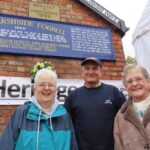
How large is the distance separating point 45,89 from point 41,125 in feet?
0.99

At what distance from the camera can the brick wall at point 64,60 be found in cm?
417

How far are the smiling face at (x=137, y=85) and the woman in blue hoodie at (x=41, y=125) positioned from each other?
61 centimetres

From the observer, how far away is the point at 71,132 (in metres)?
2.39

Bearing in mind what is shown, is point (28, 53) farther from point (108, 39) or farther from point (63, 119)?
point (63, 119)

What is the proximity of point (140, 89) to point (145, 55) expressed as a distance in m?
0.55

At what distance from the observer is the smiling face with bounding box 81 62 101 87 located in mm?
2824

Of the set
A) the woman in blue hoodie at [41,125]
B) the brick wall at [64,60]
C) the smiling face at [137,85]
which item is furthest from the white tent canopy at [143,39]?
the brick wall at [64,60]

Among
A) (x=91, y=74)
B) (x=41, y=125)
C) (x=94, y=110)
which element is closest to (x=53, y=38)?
(x=91, y=74)

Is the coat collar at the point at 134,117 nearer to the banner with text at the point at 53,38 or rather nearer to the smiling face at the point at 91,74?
the smiling face at the point at 91,74

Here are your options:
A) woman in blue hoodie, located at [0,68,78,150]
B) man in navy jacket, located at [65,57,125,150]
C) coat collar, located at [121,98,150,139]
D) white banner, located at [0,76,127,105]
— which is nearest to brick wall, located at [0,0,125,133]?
white banner, located at [0,76,127,105]

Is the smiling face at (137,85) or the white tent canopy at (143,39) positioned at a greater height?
the white tent canopy at (143,39)

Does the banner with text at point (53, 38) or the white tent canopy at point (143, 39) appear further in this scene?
the banner with text at point (53, 38)

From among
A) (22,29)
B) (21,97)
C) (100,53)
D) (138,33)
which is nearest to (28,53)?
(22,29)

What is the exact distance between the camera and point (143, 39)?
2.80 metres
